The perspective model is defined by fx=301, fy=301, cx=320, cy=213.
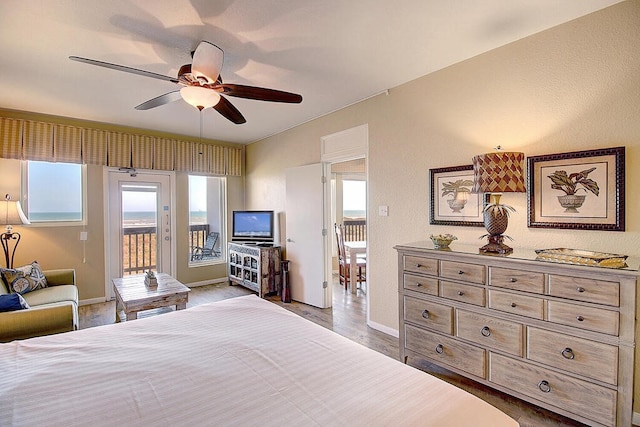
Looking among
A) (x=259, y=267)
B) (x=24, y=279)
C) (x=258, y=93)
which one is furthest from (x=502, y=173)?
(x=24, y=279)

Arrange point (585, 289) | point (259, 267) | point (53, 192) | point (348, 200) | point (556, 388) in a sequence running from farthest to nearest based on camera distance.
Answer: point (348, 200) → point (259, 267) → point (53, 192) → point (556, 388) → point (585, 289)

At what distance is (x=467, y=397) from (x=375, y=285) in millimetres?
2363

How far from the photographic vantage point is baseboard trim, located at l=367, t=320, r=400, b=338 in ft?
10.6

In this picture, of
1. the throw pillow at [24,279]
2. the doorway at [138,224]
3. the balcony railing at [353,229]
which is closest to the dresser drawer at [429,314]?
the throw pillow at [24,279]

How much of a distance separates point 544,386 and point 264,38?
9.85ft

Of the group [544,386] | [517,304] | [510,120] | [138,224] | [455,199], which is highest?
[510,120]

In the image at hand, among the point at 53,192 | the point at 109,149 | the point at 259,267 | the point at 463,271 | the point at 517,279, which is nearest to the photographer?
the point at 517,279

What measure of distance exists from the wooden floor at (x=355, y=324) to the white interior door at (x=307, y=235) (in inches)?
9.8

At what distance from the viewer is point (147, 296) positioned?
10.1 feet

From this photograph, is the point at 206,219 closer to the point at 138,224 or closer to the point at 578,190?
the point at 138,224

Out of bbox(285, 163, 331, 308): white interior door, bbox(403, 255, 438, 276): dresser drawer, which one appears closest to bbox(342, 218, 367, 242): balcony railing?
bbox(285, 163, 331, 308): white interior door

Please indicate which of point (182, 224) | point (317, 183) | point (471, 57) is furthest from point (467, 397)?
point (182, 224)

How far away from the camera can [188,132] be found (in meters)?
5.00

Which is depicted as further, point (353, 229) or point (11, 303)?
point (353, 229)
